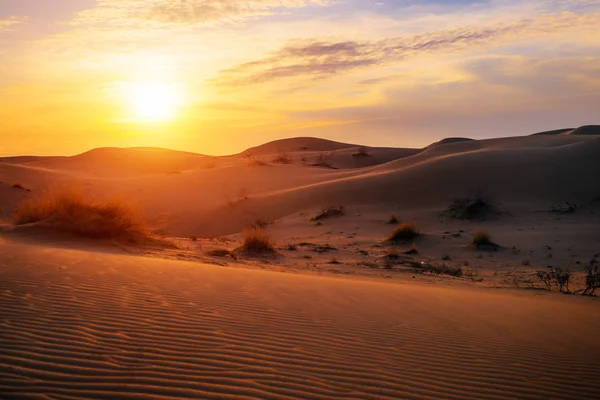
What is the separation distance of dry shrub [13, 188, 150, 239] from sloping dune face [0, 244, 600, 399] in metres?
3.73

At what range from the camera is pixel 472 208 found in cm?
1861

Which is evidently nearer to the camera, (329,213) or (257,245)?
(257,245)

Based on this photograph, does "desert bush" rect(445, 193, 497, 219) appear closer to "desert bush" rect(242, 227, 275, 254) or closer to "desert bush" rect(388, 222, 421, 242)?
"desert bush" rect(388, 222, 421, 242)

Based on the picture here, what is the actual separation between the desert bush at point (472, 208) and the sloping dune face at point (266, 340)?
10661mm

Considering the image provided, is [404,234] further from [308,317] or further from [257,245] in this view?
[308,317]

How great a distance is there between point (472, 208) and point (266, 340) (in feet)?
49.7

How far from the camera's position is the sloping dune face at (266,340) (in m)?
3.82

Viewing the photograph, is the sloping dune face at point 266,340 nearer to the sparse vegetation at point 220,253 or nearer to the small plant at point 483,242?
the sparse vegetation at point 220,253

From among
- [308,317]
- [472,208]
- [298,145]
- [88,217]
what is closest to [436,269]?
[308,317]

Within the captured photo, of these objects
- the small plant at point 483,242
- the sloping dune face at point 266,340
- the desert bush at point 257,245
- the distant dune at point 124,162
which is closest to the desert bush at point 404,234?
the small plant at point 483,242

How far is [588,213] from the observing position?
57.9 feet

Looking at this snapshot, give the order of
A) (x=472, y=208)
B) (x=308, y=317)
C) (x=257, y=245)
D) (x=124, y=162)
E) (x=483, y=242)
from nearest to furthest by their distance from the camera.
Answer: (x=308, y=317), (x=257, y=245), (x=483, y=242), (x=472, y=208), (x=124, y=162)

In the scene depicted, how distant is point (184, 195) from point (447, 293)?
21.1m

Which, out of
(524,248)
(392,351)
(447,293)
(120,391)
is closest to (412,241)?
(524,248)
